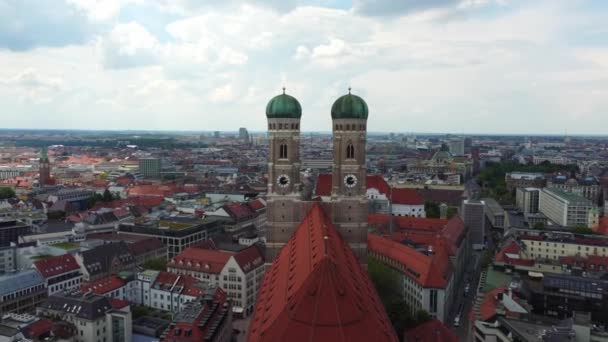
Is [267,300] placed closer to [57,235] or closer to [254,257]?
[254,257]

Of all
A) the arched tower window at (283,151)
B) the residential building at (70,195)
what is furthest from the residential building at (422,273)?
the residential building at (70,195)

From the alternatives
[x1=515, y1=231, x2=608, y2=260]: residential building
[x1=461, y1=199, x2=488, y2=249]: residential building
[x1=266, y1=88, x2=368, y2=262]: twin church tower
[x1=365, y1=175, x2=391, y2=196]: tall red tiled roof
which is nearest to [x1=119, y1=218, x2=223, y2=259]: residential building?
[x1=365, y1=175, x2=391, y2=196]: tall red tiled roof

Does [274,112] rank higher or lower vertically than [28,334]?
higher

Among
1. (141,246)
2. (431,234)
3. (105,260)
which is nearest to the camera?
(105,260)

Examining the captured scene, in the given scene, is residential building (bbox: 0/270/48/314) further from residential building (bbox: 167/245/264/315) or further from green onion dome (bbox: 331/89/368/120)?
green onion dome (bbox: 331/89/368/120)

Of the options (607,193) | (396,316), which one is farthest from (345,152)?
(607,193)

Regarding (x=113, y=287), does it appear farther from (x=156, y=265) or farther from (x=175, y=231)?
(x=175, y=231)

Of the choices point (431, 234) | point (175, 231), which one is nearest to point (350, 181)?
point (431, 234)
